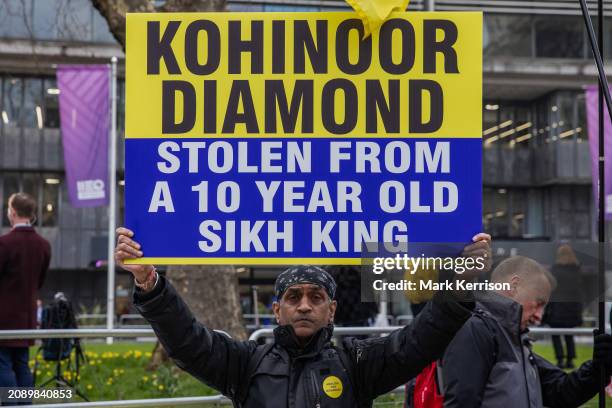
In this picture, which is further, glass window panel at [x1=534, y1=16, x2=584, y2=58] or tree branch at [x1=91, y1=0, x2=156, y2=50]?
glass window panel at [x1=534, y1=16, x2=584, y2=58]

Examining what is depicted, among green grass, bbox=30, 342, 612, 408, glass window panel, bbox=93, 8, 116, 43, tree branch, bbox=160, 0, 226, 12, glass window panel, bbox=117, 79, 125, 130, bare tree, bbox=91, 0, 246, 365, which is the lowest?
green grass, bbox=30, 342, 612, 408

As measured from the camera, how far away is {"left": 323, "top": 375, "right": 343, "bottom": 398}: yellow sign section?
3.32 metres

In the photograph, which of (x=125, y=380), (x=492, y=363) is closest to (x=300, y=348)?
(x=492, y=363)

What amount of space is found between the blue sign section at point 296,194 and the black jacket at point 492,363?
1.67 feet

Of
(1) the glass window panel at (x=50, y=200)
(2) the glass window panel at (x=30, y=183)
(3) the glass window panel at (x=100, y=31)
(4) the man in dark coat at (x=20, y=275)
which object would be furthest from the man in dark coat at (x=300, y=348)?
(2) the glass window panel at (x=30, y=183)

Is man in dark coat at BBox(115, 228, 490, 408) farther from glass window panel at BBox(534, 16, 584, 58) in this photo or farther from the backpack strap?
glass window panel at BBox(534, 16, 584, 58)

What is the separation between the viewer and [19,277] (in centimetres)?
762

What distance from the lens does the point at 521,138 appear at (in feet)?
135

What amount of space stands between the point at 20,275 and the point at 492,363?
471 cm

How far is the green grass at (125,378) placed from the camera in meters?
9.17

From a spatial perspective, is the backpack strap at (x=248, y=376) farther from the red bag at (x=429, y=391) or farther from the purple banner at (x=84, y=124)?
the purple banner at (x=84, y=124)

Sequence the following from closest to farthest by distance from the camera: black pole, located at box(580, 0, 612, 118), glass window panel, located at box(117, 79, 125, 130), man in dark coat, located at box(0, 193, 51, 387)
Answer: black pole, located at box(580, 0, 612, 118)
man in dark coat, located at box(0, 193, 51, 387)
glass window panel, located at box(117, 79, 125, 130)

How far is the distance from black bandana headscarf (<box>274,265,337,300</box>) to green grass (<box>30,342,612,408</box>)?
11.0 feet

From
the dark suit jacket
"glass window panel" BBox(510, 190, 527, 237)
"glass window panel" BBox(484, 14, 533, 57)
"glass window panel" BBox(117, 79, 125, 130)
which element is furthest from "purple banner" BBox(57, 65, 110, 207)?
"glass window panel" BBox(510, 190, 527, 237)
